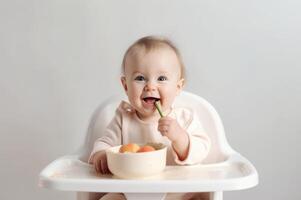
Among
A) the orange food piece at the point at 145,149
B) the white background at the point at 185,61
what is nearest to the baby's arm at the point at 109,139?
the orange food piece at the point at 145,149

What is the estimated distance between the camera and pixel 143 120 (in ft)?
3.95

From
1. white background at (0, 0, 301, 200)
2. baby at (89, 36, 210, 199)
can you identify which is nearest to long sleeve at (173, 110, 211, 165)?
baby at (89, 36, 210, 199)

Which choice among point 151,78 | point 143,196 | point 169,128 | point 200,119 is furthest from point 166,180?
point 200,119

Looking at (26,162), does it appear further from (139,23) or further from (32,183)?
(139,23)

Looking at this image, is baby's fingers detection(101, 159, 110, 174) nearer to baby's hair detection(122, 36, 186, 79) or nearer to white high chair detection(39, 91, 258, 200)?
white high chair detection(39, 91, 258, 200)

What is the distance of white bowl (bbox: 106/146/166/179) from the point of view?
0.96 m

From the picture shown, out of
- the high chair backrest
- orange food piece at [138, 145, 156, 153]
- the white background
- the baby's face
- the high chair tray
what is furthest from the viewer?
the white background

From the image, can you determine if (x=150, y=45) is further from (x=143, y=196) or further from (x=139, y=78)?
(x=143, y=196)

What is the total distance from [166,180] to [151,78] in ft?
0.90

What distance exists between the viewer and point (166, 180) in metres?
0.92

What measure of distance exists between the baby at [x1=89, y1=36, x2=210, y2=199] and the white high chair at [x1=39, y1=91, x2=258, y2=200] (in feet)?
0.14

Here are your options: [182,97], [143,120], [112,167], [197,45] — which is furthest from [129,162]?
[197,45]

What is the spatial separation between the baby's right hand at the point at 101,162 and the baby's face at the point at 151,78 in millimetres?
138

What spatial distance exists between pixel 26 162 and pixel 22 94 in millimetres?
219
